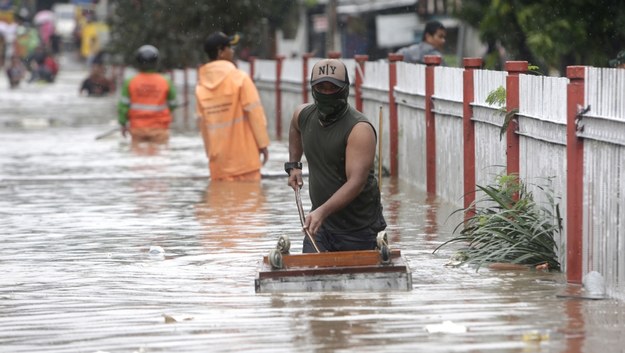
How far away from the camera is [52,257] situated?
11.8 metres

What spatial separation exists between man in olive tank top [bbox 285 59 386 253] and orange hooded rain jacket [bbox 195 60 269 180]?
7144 millimetres

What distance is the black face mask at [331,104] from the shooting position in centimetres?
966

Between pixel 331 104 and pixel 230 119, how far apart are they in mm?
7885

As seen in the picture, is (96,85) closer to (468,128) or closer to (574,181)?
(468,128)

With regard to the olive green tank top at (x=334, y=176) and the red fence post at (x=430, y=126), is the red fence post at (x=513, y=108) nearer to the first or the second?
the olive green tank top at (x=334, y=176)

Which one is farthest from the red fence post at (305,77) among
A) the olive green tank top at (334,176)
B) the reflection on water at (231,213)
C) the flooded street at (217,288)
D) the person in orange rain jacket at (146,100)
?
the olive green tank top at (334,176)

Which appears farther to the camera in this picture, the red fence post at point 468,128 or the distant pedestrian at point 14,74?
the distant pedestrian at point 14,74

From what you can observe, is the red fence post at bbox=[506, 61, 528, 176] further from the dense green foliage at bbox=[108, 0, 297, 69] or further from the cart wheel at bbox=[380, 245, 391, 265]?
the dense green foliage at bbox=[108, 0, 297, 69]

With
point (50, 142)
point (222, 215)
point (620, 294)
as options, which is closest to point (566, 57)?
point (50, 142)

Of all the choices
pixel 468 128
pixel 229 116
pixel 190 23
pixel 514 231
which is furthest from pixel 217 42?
pixel 190 23

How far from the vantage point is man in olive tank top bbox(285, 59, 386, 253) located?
9609 mm

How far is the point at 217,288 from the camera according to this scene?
32.7 feet

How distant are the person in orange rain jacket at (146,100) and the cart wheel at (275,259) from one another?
12952mm

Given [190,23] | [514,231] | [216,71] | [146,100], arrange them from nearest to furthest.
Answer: [514,231], [216,71], [146,100], [190,23]
